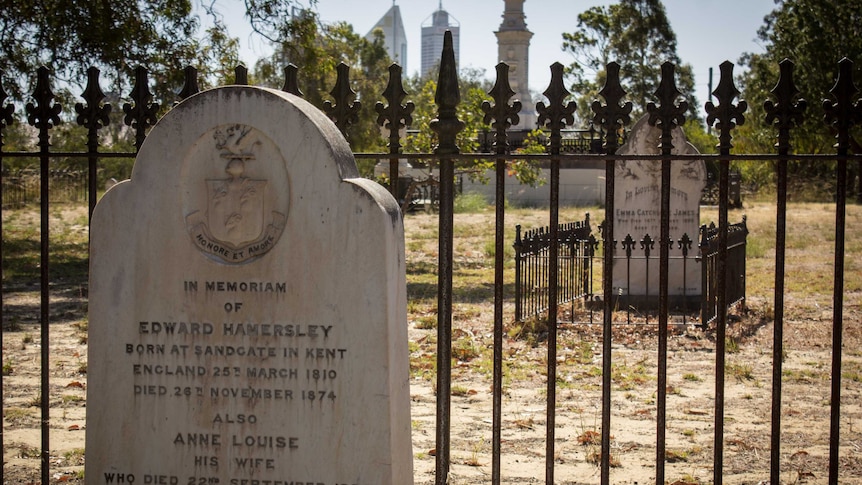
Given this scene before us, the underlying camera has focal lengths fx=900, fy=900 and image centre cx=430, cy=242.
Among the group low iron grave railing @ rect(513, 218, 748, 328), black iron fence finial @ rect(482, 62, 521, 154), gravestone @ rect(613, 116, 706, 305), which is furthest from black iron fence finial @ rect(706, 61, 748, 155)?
gravestone @ rect(613, 116, 706, 305)

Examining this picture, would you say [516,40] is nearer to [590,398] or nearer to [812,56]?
[812,56]

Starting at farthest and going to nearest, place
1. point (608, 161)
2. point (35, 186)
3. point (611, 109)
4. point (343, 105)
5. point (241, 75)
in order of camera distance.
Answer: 1. point (35, 186)
2. point (241, 75)
3. point (343, 105)
4. point (608, 161)
5. point (611, 109)

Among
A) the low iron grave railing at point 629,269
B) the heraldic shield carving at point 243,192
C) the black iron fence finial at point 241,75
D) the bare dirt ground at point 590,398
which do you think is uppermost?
the black iron fence finial at point 241,75

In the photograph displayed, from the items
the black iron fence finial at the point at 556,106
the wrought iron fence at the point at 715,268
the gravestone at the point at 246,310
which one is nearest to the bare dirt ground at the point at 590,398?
the wrought iron fence at the point at 715,268

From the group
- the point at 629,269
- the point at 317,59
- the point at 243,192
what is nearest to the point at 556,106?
the point at 243,192

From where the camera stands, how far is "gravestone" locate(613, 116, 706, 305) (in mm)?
12766

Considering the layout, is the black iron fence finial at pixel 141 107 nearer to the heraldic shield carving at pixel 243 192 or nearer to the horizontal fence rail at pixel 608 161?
the horizontal fence rail at pixel 608 161

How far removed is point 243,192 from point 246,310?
47cm

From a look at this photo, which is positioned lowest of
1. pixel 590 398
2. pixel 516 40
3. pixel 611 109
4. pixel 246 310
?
pixel 590 398

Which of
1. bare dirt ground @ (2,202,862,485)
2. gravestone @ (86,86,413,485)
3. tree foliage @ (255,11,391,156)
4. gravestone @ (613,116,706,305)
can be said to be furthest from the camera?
tree foliage @ (255,11,391,156)

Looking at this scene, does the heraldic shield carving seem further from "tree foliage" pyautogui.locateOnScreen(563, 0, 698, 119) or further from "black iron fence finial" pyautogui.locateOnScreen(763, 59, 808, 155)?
"tree foliage" pyautogui.locateOnScreen(563, 0, 698, 119)

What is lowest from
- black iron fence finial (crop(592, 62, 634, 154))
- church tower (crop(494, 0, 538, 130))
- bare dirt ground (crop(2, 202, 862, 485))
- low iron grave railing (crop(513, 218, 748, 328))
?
bare dirt ground (crop(2, 202, 862, 485))

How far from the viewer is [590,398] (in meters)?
7.59

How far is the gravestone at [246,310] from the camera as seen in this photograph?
350cm
